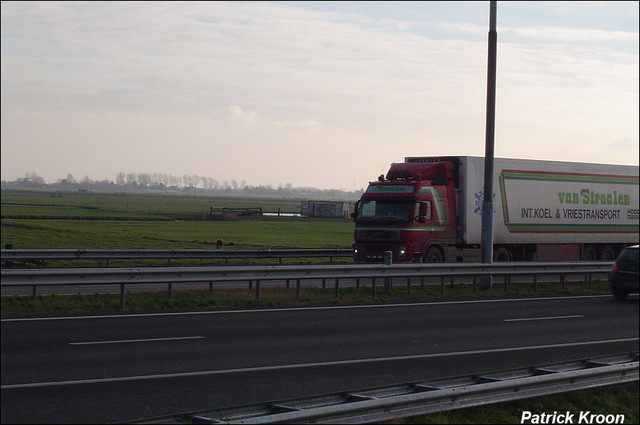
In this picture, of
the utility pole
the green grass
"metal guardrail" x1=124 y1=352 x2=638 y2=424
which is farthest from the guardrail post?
"metal guardrail" x1=124 y1=352 x2=638 y2=424

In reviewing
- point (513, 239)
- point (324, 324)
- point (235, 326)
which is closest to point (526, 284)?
point (513, 239)

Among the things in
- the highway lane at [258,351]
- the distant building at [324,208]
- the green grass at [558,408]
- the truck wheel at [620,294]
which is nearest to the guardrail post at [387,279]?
the highway lane at [258,351]

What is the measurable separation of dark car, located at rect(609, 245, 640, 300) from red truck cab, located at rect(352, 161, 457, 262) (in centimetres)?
727

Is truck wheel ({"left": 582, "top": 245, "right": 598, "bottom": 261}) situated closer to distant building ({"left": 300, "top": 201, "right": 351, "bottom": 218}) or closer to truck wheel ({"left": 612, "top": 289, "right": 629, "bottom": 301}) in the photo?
truck wheel ({"left": 612, "top": 289, "right": 629, "bottom": 301})

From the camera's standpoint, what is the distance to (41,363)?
390 inches

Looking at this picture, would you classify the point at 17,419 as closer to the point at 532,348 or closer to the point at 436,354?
the point at 436,354

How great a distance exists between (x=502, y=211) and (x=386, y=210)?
4762 millimetres

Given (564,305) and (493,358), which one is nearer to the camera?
(493,358)

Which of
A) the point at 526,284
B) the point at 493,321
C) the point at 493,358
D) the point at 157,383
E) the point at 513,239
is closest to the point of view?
the point at 157,383

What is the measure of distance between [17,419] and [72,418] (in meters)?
0.48

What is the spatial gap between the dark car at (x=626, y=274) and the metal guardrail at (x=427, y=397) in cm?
889

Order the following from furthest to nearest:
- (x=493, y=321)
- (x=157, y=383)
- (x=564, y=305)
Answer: (x=564, y=305) → (x=493, y=321) → (x=157, y=383)

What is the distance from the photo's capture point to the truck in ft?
84.9

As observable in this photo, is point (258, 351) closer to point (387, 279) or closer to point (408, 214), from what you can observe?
point (387, 279)
